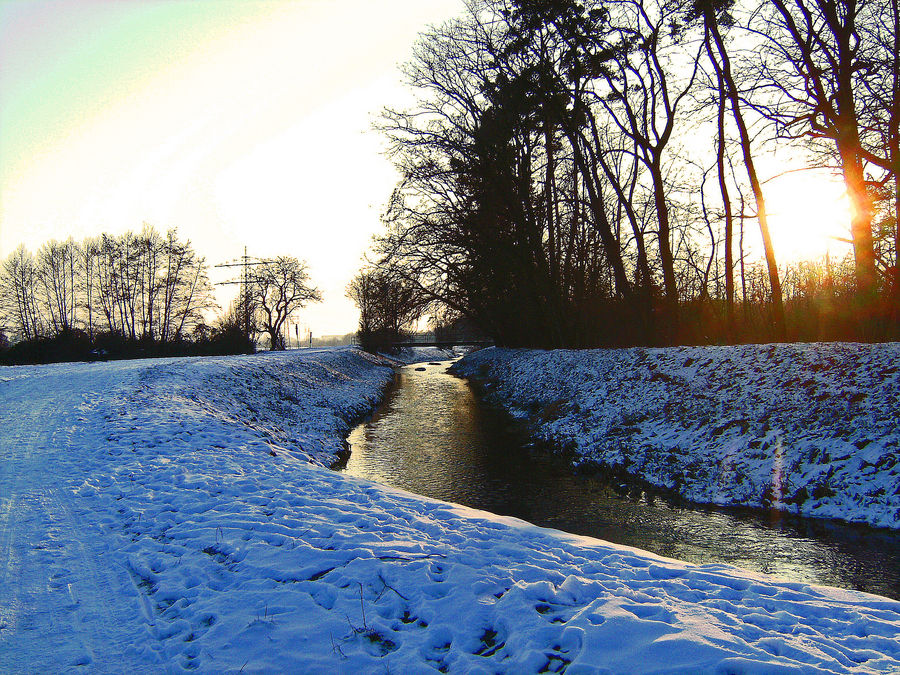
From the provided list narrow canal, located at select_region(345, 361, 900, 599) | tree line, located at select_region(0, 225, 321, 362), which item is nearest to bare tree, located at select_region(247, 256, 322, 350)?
tree line, located at select_region(0, 225, 321, 362)

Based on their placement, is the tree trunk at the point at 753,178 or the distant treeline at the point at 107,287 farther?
the distant treeline at the point at 107,287

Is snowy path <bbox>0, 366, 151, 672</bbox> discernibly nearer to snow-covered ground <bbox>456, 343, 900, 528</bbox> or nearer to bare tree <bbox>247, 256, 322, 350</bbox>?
snow-covered ground <bbox>456, 343, 900, 528</bbox>

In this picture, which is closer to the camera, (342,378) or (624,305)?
(624,305)

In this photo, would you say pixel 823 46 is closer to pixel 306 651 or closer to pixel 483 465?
pixel 483 465

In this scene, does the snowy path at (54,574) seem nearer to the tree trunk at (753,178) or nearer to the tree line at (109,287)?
the tree trunk at (753,178)

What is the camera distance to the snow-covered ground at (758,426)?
23.8ft

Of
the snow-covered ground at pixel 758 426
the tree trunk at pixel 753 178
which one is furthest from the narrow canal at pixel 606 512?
the tree trunk at pixel 753 178

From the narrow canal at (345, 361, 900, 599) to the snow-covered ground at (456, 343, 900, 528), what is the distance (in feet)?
2.35

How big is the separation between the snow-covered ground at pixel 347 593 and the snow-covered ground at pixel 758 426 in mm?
3980

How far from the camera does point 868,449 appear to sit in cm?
735

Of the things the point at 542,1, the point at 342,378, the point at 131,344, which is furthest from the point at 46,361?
the point at 542,1

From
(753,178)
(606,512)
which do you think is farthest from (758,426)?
(753,178)

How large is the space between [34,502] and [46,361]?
28.5 m

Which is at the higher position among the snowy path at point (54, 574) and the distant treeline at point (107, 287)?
the distant treeline at point (107, 287)
